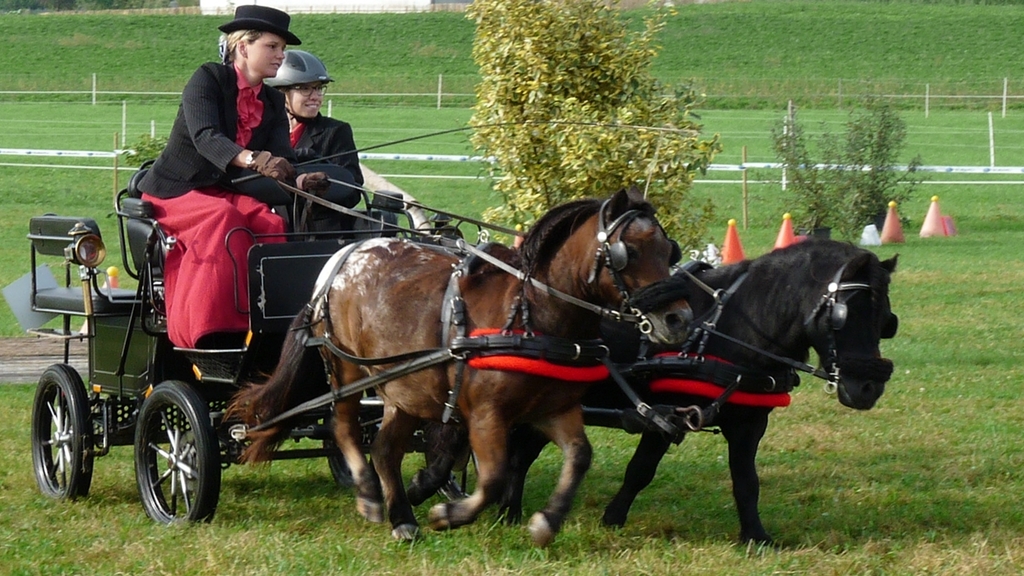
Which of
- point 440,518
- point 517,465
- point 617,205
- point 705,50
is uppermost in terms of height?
point 705,50

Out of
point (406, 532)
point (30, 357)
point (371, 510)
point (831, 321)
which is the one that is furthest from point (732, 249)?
point (406, 532)

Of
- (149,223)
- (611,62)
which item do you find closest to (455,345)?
(149,223)

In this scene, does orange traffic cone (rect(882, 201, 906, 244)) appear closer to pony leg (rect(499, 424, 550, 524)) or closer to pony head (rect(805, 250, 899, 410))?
pony leg (rect(499, 424, 550, 524))

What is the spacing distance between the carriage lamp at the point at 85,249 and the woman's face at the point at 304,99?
5.34 ft

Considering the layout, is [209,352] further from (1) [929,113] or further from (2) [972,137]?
(1) [929,113]

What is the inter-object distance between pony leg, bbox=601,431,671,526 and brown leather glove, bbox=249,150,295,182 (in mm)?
1967

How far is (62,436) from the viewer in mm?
6969

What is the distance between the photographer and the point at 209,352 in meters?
6.12

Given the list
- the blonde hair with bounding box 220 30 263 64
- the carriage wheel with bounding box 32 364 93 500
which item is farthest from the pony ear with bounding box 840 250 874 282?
the carriage wheel with bounding box 32 364 93 500

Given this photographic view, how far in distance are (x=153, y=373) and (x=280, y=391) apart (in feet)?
2.73

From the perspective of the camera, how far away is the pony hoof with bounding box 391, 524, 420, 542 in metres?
5.73

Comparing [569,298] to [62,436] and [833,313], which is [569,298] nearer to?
[833,313]

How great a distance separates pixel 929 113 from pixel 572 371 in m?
37.4

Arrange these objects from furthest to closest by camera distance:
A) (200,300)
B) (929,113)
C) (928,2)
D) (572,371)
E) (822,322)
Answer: (928,2)
(929,113)
(200,300)
(822,322)
(572,371)
